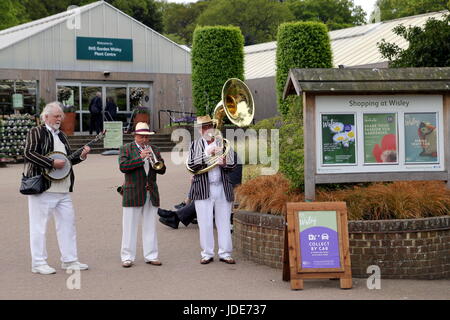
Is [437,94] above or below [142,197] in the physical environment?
above

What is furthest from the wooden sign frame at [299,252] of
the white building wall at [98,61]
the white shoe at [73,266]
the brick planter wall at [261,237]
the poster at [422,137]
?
the white building wall at [98,61]

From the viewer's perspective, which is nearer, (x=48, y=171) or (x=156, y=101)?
(x=48, y=171)

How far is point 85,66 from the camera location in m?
31.3

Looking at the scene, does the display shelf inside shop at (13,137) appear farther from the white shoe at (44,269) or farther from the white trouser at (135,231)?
the white shoe at (44,269)

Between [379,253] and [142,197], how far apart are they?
2.92m

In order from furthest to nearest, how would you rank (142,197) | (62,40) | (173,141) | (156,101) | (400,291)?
1. (156,101)
2. (62,40)
3. (173,141)
4. (142,197)
5. (400,291)

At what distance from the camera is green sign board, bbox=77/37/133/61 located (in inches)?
1225

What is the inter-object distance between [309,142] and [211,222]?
5.21 feet

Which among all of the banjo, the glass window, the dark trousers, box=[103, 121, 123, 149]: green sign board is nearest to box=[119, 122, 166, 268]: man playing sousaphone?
the banjo

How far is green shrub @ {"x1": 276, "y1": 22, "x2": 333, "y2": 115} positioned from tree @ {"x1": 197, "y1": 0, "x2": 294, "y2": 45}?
42229 mm

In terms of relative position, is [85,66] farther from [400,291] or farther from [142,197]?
[400,291]

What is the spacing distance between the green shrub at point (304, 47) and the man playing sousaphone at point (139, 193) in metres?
16.3

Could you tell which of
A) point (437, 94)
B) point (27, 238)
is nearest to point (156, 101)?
point (27, 238)

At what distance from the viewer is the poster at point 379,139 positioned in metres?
8.66
